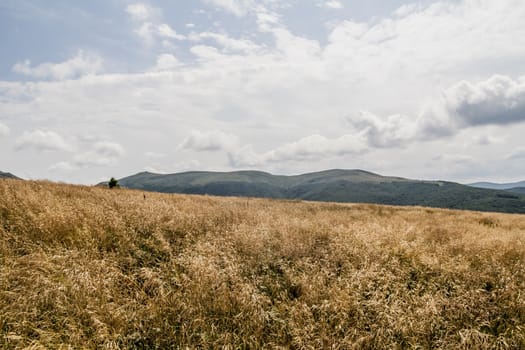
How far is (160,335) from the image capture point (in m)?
4.59

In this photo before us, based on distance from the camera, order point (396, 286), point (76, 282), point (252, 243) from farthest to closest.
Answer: point (252, 243) < point (396, 286) < point (76, 282)

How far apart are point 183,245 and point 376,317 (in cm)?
478

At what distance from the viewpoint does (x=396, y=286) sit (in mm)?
6160

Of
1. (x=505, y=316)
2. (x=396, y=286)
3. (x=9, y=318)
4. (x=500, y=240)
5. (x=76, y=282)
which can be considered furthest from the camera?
(x=500, y=240)

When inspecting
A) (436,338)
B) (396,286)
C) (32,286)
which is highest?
(32,286)

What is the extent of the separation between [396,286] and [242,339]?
A: 11.0 feet

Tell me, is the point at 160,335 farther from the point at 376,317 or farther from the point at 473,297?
the point at 473,297

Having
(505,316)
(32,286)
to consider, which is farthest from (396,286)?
(32,286)

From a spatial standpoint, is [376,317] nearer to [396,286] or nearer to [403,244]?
[396,286]

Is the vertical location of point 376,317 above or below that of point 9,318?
below

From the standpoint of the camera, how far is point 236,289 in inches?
215

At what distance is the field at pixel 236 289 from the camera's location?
4566 millimetres

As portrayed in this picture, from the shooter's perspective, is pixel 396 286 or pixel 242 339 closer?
pixel 242 339

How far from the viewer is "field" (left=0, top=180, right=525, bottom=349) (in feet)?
15.0
